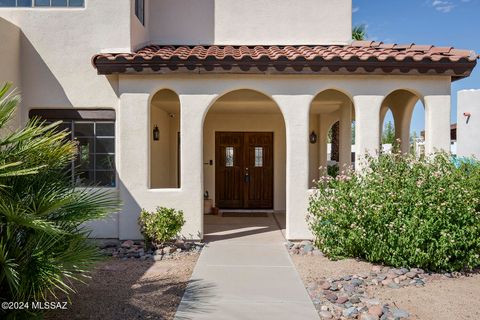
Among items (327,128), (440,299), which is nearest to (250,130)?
(327,128)

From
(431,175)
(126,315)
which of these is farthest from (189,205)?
(431,175)

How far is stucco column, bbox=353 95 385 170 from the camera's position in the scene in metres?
8.82

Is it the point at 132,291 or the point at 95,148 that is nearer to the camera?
the point at 132,291

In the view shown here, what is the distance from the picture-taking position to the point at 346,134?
37.2 feet

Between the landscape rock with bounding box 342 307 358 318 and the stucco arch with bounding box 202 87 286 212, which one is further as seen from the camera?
the stucco arch with bounding box 202 87 286 212

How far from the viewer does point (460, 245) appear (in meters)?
6.84

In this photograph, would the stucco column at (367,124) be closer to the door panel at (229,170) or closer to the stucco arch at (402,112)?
the stucco arch at (402,112)

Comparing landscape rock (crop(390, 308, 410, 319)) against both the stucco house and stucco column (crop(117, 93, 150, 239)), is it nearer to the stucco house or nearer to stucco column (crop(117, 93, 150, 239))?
the stucco house

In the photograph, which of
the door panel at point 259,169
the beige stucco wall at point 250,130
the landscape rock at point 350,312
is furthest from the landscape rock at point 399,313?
the door panel at point 259,169

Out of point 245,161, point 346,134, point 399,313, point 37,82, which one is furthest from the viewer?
point 245,161

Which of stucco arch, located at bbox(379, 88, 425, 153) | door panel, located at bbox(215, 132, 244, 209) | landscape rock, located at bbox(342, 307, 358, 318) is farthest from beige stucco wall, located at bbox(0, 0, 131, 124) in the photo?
stucco arch, located at bbox(379, 88, 425, 153)

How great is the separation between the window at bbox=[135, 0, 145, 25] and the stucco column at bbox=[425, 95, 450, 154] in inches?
316

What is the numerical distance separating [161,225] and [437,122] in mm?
7040

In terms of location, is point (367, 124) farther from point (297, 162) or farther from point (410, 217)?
point (410, 217)
